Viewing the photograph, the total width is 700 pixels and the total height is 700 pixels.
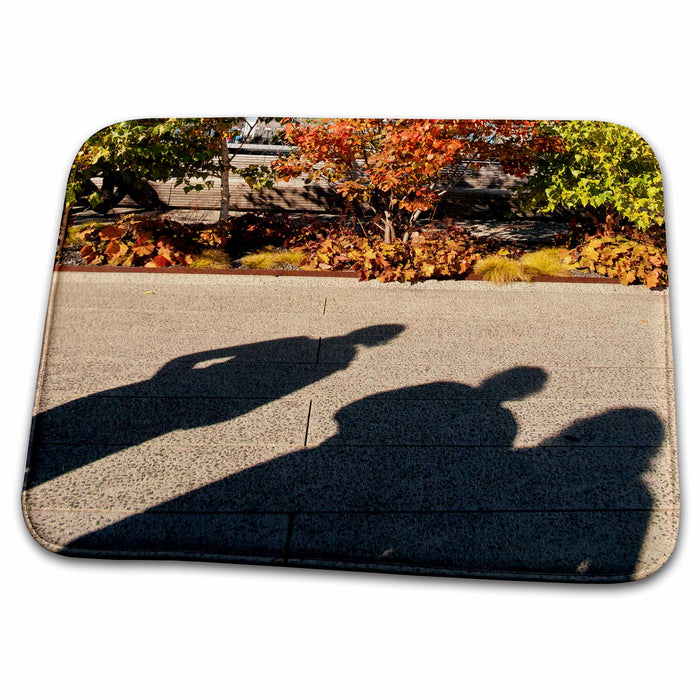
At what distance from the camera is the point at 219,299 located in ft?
6.42

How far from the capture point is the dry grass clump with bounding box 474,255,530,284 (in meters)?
1.92

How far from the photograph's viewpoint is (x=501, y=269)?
1.93m

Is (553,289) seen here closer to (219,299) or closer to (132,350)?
(219,299)

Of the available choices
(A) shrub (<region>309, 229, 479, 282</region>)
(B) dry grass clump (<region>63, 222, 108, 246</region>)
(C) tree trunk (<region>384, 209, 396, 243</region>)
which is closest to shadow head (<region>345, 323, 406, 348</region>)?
(A) shrub (<region>309, 229, 479, 282</region>)

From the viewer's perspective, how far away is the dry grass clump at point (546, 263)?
1.89 metres

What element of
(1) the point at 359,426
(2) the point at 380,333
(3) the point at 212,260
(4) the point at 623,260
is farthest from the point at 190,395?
(4) the point at 623,260

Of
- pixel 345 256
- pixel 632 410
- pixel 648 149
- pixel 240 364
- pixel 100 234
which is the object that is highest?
pixel 648 149

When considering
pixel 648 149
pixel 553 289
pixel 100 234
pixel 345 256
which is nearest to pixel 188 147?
pixel 100 234

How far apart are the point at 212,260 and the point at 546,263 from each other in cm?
126

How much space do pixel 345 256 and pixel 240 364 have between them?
567mm

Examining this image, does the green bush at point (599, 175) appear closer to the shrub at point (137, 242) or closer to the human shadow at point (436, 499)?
the human shadow at point (436, 499)

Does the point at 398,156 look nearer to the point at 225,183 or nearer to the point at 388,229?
the point at 388,229

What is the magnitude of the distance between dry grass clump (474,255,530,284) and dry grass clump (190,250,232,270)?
96cm

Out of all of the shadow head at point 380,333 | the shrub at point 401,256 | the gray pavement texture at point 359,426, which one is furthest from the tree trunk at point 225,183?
the shadow head at point 380,333
